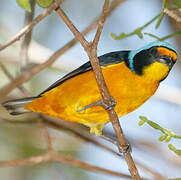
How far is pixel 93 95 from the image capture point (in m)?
3.70

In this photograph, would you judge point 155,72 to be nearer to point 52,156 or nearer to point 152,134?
point 52,156

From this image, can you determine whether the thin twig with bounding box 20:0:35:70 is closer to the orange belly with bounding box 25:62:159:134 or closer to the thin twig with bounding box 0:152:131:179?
the orange belly with bounding box 25:62:159:134

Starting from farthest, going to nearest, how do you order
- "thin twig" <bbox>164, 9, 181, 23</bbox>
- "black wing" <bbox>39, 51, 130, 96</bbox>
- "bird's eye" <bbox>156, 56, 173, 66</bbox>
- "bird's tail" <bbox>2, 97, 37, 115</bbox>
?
1. "bird's tail" <bbox>2, 97, 37, 115</bbox>
2. "black wing" <bbox>39, 51, 130, 96</bbox>
3. "bird's eye" <bbox>156, 56, 173, 66</bbox>
4. "thin twig" <bbox>164, 9, 181, 23</bbox>

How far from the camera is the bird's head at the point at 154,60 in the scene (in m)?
3.65

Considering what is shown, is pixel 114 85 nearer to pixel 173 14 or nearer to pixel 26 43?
pixel 173 14

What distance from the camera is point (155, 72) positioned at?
376 cm

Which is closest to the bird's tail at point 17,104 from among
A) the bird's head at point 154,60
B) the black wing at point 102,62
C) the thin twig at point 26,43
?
the black wing at point 102,62

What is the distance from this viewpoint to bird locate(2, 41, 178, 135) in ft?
12.0

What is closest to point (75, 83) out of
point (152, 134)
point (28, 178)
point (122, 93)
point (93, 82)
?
point (93, 82)

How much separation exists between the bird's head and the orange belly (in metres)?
0.07

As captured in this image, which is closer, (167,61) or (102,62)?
(167,61)

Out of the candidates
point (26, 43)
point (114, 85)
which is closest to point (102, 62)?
point (114, 85)

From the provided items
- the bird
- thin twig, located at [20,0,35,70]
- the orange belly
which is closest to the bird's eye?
the bird

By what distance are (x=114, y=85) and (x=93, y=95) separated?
0.75ft
